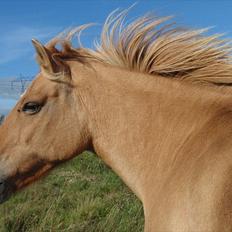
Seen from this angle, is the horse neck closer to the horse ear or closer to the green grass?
the horse ear

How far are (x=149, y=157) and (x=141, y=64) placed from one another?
0.90 metres

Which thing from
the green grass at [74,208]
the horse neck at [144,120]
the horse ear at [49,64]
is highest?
the horse ear at [49,64]

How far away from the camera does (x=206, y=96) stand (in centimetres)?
364

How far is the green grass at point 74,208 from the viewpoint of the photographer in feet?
21.0

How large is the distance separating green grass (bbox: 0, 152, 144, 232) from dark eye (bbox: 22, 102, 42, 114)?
1653 millimetres

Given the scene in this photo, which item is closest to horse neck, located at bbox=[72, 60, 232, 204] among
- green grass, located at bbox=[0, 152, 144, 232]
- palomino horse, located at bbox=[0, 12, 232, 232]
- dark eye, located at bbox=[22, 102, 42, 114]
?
palomino horse, located at bbox=[0, 12, 232, 232]

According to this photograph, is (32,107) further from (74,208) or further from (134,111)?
(74,208)

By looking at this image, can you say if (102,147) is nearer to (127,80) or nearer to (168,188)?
(127,80)

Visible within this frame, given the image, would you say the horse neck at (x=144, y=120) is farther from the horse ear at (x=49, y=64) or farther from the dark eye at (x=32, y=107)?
the dark eye at (x=32, y=107)

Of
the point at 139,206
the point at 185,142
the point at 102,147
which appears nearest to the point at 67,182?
the point at 139,206

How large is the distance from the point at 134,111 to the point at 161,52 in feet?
1.98

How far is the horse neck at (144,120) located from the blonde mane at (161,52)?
0.12 m

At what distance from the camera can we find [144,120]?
3.82m

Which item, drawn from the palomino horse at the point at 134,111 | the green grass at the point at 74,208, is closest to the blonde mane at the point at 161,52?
the palomino horse at the point at 134,111
